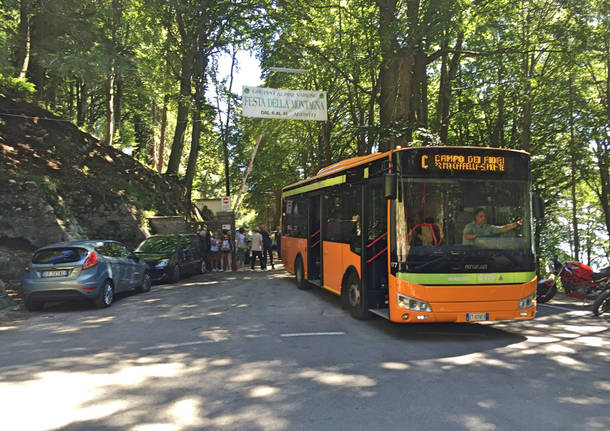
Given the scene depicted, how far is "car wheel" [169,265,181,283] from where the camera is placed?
16047 mm

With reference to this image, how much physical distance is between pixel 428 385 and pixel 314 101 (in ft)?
35.5

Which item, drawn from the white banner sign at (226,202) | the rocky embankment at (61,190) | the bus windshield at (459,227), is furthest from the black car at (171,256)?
the bus windshield at (459,227)

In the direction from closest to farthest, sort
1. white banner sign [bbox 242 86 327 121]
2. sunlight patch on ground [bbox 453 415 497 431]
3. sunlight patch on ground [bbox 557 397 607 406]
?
1. sunlight patch on ground [bbox 453 415 497 431]
2. sunlight patch on ground [bbox 557 397 607 406]
3. white banner sign [bbox 242 86 327 121]

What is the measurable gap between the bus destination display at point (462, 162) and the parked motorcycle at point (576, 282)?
5.44 meters

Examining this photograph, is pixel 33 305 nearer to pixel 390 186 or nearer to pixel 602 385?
pixel 390 186

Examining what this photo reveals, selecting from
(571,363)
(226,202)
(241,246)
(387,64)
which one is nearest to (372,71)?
(387,64)

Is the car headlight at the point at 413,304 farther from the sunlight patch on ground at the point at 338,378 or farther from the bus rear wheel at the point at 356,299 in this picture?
the sunlight patch on ground at the point at 338,378

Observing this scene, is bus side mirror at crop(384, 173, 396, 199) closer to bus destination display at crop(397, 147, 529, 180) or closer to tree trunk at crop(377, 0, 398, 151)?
bus destination display at crop(397, 147, 529, 180)

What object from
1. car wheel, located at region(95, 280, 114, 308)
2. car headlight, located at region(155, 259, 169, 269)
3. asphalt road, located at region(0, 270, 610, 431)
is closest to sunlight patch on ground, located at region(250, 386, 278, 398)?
asphalt road, located at region(0, 270, 610, 431)

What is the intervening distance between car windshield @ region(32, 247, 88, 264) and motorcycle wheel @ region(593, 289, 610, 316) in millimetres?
10862

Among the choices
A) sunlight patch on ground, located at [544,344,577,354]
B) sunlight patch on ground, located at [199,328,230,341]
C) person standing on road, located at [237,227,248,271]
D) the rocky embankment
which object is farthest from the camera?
person standing on road, located at [237,227,248,271]

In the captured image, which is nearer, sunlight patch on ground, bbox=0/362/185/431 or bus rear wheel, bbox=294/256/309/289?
sunlight patch on ground, bbox=0/362/185/431

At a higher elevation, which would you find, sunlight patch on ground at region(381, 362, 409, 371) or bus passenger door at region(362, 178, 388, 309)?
bus passenger door at region(362, 178, 388, 309)

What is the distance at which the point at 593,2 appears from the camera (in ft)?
45.2
